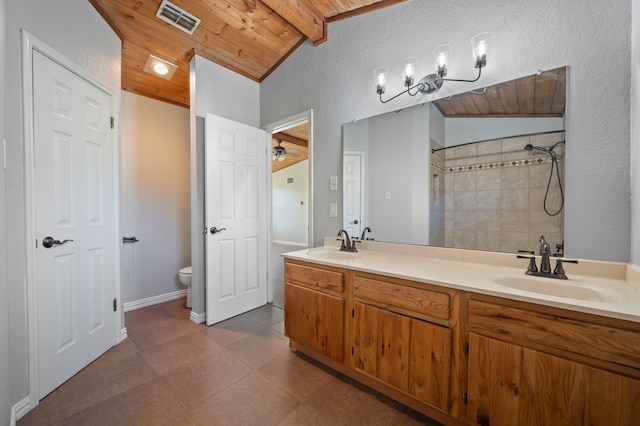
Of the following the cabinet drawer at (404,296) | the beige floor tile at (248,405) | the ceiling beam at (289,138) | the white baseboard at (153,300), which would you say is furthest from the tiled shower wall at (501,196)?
the ceiling beam at (289,138)

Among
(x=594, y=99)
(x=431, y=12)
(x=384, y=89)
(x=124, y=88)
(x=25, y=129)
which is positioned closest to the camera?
(x=594, y=99)

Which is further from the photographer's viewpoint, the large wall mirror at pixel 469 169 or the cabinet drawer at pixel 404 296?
the large wall mirror at pixel 469 169

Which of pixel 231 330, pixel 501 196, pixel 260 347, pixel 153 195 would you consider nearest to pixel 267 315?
pixel 231 330

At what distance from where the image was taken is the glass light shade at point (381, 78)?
199 centimetres

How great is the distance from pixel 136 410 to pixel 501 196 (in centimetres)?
248

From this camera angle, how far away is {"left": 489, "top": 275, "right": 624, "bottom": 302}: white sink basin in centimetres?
109

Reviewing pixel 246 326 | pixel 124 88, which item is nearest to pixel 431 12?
pixel 246 326

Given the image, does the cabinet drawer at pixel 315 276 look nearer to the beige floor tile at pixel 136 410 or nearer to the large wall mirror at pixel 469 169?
the large wall mirror at pixel 469 169

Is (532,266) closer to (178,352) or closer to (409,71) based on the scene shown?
(409,71)

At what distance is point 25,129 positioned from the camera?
56.0 inches

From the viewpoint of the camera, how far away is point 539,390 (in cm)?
100

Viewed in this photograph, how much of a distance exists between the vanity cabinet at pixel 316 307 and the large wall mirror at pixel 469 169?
0.61 m

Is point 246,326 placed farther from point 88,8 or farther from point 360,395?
point 88,8

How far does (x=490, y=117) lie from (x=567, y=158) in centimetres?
47
